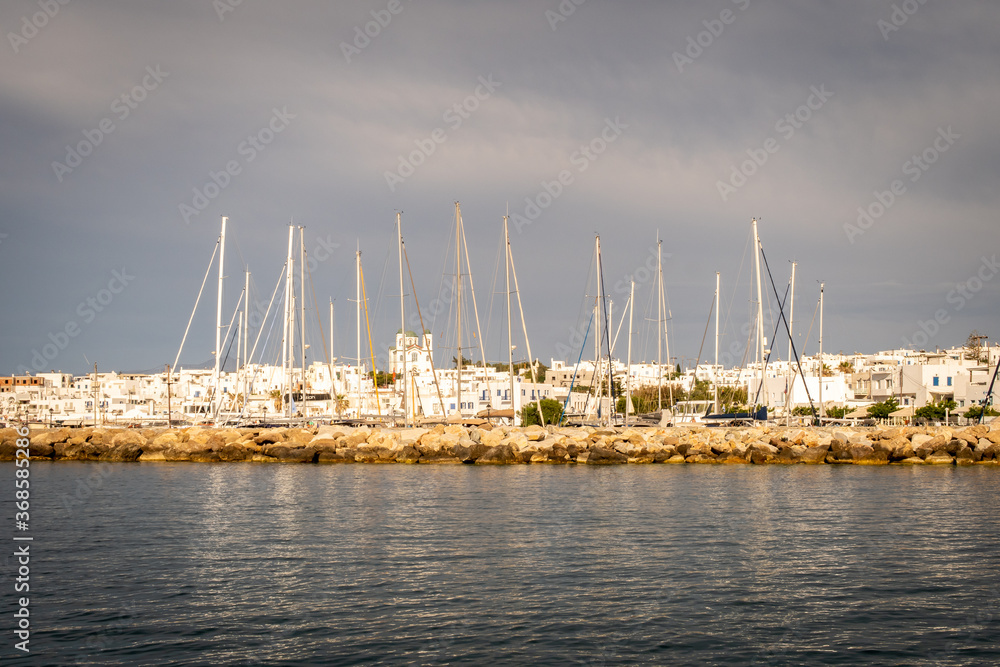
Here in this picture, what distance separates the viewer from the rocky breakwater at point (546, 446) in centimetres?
4469

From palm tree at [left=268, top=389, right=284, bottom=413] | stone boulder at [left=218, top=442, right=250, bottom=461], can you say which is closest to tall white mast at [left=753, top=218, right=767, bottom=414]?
stone boulder at [left=218, top=442, right=250, bottom=461]

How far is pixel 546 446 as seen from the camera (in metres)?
45.8

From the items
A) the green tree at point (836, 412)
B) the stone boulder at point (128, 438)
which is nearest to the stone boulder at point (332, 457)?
the stone boulder at point (128, 438)

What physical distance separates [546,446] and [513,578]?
29981mm

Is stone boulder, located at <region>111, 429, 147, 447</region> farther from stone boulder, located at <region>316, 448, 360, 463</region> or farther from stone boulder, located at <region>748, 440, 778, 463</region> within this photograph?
stone boulder, located at <region>748, 440, 778, 463</region>

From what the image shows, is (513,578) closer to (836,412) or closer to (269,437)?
(269,437)

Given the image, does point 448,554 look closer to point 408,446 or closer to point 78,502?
point 78,502

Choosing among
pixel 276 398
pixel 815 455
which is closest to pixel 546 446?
pixel 815 455

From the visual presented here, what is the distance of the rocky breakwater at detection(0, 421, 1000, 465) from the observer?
1759 inches

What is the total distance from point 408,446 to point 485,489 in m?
15.3

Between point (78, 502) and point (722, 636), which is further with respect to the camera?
point (78, 502)

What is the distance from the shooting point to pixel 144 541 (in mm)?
20109

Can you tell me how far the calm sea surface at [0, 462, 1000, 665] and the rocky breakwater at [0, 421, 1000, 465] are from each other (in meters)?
14.5

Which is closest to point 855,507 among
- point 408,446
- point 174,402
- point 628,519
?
point 628,519
